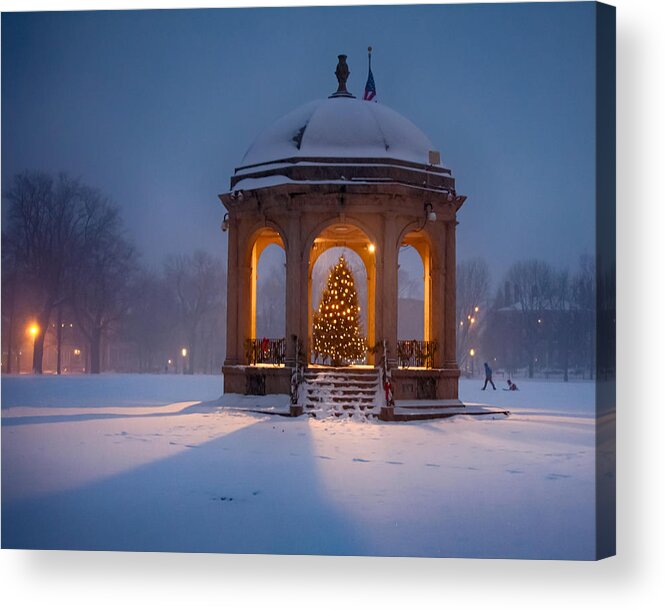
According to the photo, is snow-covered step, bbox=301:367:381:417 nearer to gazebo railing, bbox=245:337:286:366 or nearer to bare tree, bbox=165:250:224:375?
gazebo railing, bbox=245:337:286:366

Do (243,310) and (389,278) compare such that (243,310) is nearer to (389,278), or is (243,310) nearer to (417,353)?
(389,278)

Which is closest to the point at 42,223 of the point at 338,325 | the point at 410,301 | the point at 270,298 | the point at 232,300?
the point at 232,300

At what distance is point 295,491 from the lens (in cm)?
938

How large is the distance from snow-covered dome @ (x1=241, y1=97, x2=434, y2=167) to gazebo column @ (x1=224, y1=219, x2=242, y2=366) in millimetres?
1926

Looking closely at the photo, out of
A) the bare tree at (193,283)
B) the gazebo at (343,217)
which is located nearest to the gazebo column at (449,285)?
the gazebo at (343,217)

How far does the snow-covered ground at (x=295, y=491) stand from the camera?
8.33 metres

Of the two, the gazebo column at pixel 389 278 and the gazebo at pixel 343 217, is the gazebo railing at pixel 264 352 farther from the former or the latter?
the gazebo column at pixel 389 278

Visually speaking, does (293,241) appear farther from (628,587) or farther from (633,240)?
(628,587)

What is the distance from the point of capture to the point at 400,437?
13.7 metres

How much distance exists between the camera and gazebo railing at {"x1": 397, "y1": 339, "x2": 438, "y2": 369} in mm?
19203

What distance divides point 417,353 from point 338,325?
217 cm

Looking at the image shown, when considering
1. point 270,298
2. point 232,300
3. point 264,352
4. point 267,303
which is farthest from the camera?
point 267,303

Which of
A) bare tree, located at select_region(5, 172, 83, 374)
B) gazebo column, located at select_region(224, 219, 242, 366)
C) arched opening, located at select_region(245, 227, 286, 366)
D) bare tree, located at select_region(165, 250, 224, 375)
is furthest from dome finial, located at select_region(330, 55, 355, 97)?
bare tree, located at select_region(165, 250, 224, 375)

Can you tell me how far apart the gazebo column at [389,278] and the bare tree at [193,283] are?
33887 millimetres
